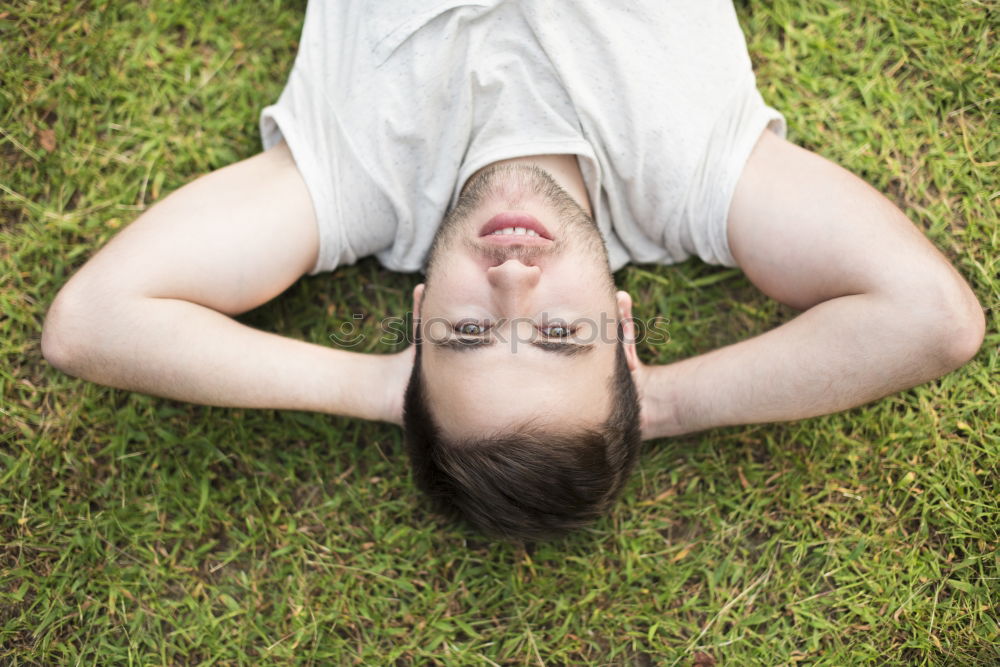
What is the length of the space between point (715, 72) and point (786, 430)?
1.44 metres

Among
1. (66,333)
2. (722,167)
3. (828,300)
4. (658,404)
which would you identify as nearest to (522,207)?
(722,167)

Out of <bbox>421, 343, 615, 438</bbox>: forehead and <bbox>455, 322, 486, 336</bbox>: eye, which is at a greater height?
<bbox>455, 322, 486, 336</bbox>: eye

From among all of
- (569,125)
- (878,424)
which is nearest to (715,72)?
(569,125)

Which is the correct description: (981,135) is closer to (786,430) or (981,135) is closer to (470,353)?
(786,430)

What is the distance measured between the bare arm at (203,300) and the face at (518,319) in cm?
55

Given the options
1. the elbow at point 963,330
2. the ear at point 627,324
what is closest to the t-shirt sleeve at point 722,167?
the ear at point 627,324

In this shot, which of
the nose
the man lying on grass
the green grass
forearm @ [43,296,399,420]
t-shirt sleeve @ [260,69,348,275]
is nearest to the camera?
the nose

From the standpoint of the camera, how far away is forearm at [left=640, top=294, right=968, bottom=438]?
7.94 feet

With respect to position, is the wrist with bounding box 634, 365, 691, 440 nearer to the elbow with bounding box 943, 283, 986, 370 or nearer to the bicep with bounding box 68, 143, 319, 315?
the elbow with bounding box 943, 283, 986, 370

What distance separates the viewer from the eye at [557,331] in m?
2.19

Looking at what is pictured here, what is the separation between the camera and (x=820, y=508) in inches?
116

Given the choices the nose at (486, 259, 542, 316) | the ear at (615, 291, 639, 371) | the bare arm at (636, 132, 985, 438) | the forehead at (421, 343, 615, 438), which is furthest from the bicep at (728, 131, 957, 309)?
the nose at (486, 259, 542, 316)

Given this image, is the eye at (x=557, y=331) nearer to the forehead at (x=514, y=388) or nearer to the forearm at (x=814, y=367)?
the forehead at (x=514, y=388)

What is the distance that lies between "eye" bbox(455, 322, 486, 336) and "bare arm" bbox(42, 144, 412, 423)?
59 centimetres
